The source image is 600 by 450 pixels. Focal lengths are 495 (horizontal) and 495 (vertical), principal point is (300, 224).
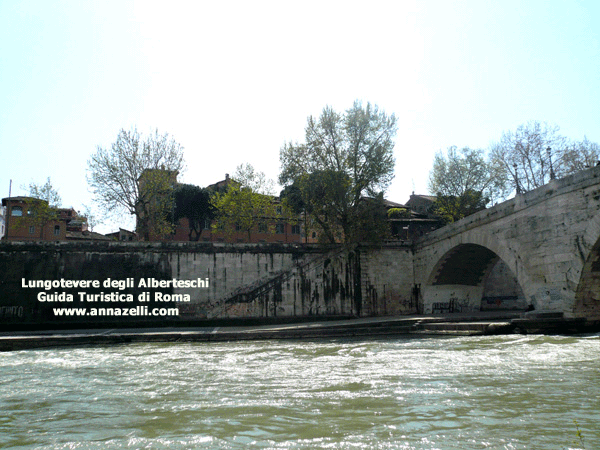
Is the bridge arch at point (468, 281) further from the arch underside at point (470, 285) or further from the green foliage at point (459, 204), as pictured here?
the green foliage at point (459, 204)

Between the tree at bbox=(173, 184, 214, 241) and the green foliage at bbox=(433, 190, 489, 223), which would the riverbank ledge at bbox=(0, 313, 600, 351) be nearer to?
the green foliage at bbox=(433, 190, 489, 223)

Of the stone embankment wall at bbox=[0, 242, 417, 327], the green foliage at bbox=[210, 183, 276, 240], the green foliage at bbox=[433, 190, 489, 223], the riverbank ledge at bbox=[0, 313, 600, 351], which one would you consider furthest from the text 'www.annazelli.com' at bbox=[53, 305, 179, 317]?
the green foliage at bbox=[433, 190, 489, 223]

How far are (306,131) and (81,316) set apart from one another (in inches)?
653

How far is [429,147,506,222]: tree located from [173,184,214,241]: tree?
2050 cm

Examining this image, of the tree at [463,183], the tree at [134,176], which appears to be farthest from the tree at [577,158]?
the tree at [134,176]

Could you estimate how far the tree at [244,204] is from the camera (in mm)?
39884

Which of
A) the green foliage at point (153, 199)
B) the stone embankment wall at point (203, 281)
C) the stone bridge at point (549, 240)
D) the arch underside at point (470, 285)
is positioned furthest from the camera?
the green foliage at point (153, 199)

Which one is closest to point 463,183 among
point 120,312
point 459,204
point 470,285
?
point 459,204

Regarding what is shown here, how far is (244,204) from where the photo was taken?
39906mm

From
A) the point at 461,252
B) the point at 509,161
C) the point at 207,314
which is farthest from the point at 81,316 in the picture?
the point at 509,161

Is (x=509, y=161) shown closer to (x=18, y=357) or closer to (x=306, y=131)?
(x=306, y=131)

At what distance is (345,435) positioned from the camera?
6.21 metres

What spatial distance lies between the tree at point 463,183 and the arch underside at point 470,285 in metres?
9.67

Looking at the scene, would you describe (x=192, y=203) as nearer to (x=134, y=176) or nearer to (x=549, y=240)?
(x=134, y=176)
